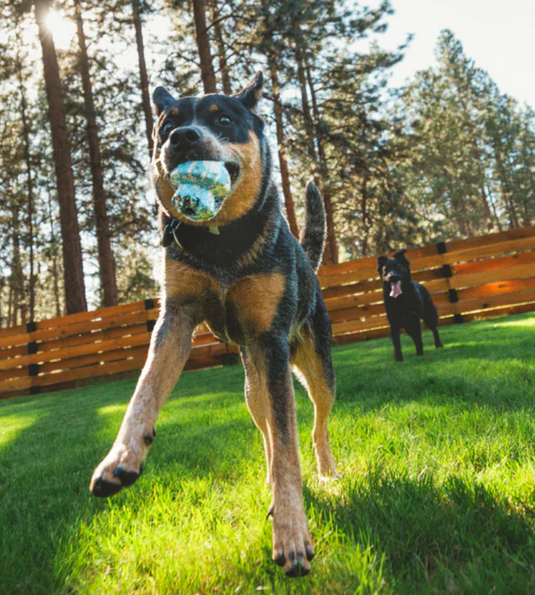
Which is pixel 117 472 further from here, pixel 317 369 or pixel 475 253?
pixel 475 253

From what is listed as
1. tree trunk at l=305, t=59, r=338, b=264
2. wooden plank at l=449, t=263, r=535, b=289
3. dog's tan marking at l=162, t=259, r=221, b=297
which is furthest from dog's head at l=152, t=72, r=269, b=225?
tree trunk at l=305, t=59, r=338, b=264

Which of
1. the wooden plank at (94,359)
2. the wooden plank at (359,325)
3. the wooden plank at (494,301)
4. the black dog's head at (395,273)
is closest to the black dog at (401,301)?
the black dog's head at (395,273)

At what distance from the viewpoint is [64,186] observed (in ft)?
41.0

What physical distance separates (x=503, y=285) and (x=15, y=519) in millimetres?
10981

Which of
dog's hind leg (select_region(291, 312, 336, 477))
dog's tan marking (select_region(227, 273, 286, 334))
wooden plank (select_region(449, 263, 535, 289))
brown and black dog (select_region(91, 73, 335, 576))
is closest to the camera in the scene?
brown and black dog (select_region(91, 73, 335, 576))

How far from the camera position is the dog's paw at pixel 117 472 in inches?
62.7

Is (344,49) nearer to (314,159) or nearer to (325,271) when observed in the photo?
(314,159)

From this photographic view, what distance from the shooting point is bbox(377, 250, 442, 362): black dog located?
689 centimetres

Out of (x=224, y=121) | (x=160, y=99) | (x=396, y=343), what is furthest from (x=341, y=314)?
(x=224, y=121)

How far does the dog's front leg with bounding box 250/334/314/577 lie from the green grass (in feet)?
0.26

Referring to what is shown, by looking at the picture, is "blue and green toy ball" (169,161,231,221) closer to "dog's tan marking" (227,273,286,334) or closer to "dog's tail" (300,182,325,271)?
"dog's tan marking" (227,273,286,334)

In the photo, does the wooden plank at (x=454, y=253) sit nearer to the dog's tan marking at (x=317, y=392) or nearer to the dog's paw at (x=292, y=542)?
the dog's tan marking at (x=317, y=392)

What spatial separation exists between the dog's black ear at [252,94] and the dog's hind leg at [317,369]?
4.79 ft

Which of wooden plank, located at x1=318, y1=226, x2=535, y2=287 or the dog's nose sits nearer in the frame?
the dog's nose
